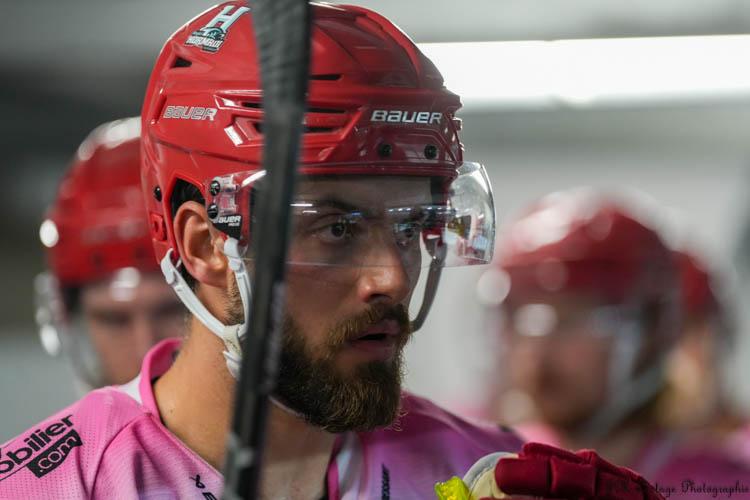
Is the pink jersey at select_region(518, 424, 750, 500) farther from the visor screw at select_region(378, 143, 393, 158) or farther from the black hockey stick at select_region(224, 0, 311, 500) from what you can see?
the black hockey stick at select_region(224, 0, 311, 500)

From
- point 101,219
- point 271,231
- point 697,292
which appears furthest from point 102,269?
point 697,292

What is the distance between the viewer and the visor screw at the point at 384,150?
3.73ft

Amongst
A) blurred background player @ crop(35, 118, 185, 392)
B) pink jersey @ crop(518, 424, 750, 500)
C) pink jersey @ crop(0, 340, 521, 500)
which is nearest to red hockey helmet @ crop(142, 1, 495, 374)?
pink jersey @ crop(0, 340, 521, 500)

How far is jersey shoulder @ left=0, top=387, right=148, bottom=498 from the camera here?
3.62 feet

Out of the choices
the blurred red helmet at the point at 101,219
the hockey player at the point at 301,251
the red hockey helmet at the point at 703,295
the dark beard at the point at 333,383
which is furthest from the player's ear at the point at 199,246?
the red hockey helmet at the point at 703,295

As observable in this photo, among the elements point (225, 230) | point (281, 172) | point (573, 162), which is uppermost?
point (281, 172)

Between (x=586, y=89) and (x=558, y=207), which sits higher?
(x=586, y=89)

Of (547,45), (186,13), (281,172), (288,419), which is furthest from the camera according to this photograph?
(547,45)

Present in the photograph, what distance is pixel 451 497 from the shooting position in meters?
1.15

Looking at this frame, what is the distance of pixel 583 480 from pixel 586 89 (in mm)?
1726

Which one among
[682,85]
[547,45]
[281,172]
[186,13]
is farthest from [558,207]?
[281,172]

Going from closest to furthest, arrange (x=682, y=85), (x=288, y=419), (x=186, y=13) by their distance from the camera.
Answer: (x=288, y=419) → (x=186, y=13) → (x=682, y=85)

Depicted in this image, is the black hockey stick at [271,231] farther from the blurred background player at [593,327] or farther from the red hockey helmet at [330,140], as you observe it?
the blurred background player at [593,327]

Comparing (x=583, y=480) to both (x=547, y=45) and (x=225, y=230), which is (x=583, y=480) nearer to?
(x=225, y=230)
